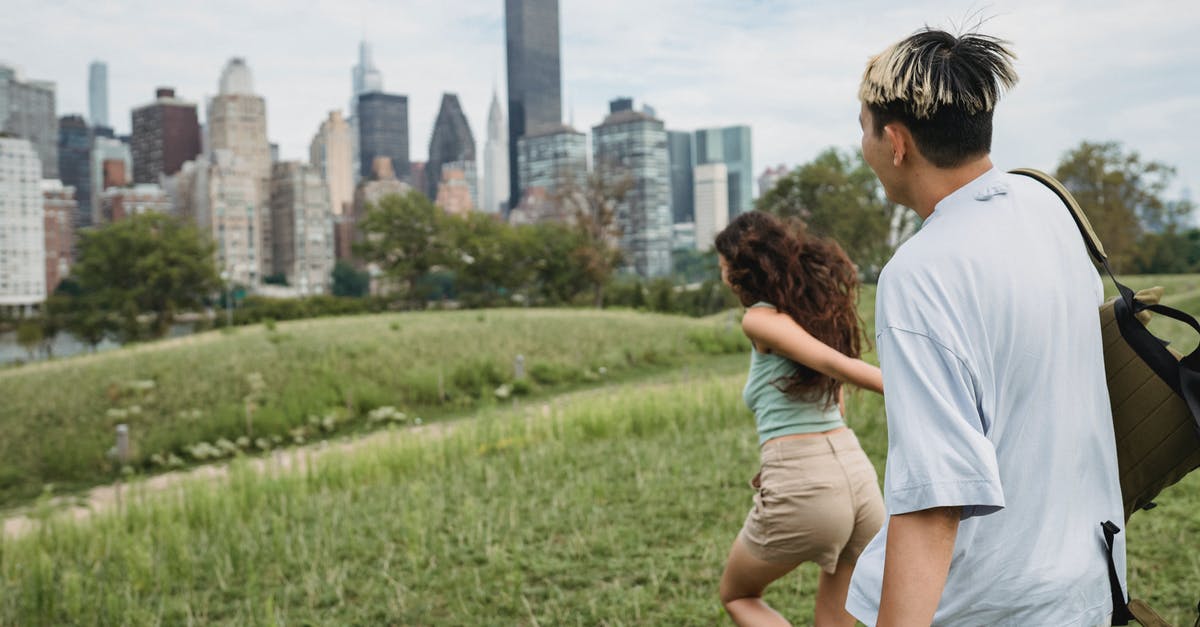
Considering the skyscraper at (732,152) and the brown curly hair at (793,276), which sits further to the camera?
the skyscraper at (732,152)

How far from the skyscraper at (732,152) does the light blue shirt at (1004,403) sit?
5732 inches

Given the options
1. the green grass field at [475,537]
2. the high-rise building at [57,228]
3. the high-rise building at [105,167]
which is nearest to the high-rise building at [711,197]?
the high-rise building at [105,167]

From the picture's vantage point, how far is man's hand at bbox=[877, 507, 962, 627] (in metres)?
1.19

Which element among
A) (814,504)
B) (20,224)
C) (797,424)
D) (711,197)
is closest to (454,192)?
(711,197)

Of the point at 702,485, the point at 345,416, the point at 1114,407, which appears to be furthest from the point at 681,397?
the point at 1114,407

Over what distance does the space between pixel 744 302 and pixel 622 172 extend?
163ft

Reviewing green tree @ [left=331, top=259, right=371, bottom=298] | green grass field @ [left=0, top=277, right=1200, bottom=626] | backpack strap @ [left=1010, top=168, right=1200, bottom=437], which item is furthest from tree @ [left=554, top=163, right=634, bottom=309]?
backpack strap @ [left=1010, top=168, right=1200, bottom=437]

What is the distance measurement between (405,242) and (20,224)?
67.9m

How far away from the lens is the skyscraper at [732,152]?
478ft

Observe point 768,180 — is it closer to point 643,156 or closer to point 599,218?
point 643,156

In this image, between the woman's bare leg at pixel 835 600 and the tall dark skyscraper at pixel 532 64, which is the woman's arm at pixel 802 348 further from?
the tall dark skyscraper at pixel 532 64

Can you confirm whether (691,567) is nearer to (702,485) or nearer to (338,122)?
(702,485)

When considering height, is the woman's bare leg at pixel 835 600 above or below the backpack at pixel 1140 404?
below

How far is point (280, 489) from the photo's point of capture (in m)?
6.30
